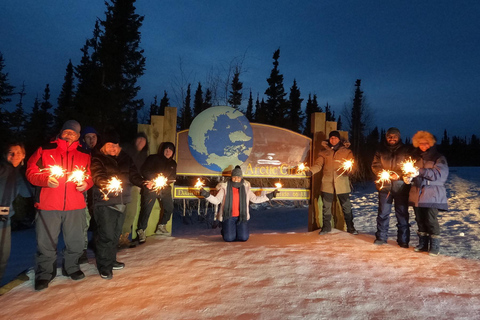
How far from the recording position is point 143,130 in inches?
230

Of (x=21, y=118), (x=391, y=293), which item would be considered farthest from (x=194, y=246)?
(x=21, y=118)

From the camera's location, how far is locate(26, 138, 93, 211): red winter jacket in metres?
3.29

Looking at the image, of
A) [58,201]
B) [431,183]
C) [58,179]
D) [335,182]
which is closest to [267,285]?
[58,201]

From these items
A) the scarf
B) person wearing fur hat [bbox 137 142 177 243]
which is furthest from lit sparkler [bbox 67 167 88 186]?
the scarf

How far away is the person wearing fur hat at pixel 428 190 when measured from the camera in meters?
4.48

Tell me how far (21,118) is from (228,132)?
38.0 feet

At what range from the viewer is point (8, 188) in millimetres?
3604

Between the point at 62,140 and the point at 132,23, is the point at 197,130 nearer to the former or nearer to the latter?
the point at 62,140

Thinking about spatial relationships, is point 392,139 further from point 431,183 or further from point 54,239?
point 54,239

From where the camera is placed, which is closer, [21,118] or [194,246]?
[194,246]

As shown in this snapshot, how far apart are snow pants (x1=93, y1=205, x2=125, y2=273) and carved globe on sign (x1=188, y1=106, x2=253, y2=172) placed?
2594 millimetres

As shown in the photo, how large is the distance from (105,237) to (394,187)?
15.3 ft

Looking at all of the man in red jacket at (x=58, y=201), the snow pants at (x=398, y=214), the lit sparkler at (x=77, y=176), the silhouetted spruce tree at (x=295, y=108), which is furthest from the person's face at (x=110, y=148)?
the silhouetted spruce tree at (x=295, y=108)

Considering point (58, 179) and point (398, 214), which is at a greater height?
point (58, 179)
